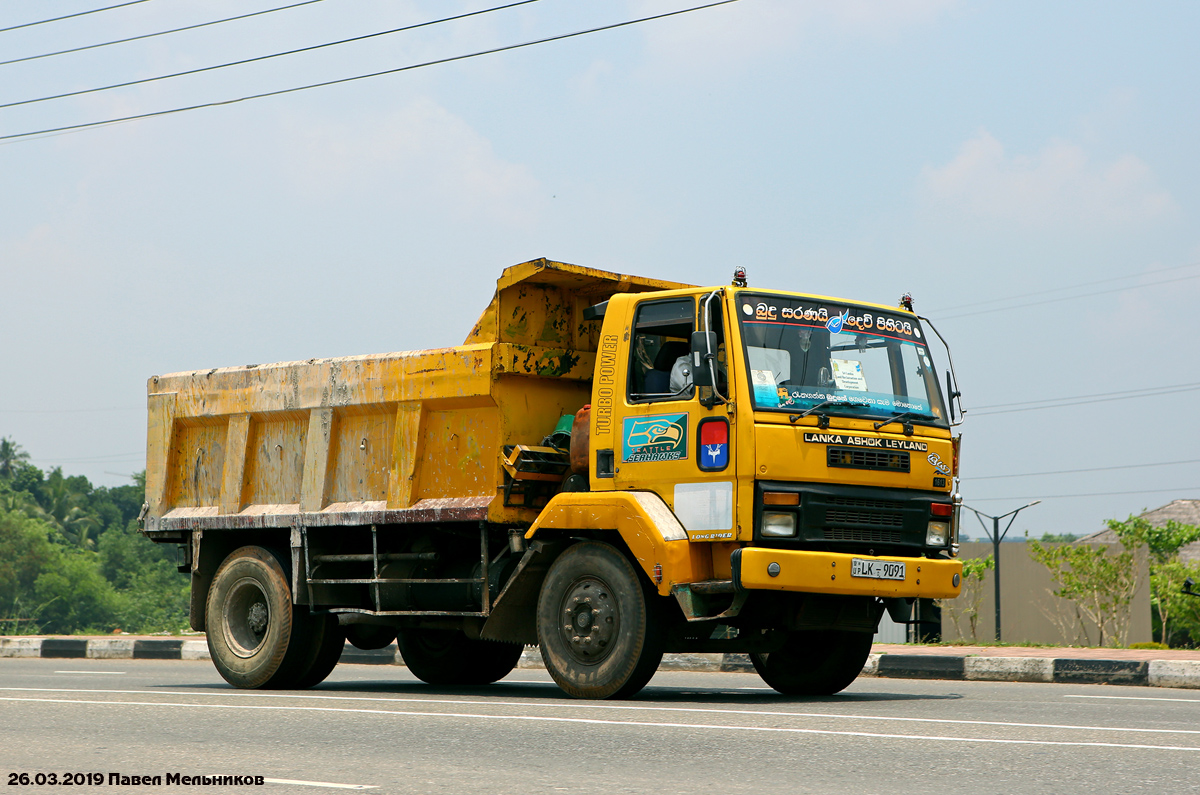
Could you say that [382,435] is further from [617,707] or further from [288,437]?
[617,707]

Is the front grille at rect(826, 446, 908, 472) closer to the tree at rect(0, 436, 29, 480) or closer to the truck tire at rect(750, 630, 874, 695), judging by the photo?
the truck tire at rect(750, 630, 874, 695)

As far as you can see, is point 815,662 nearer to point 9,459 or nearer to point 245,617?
point 245,617

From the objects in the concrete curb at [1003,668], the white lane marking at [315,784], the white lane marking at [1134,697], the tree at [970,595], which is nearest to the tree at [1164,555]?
the tree at [970,595]

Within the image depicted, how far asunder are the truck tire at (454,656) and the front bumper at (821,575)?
13.6ft

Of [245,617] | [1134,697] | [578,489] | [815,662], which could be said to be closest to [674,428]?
[578,489]

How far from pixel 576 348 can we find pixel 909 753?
528cm

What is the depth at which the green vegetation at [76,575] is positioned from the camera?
296 ft

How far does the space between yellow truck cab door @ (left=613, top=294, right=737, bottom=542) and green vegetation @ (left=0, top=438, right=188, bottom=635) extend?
244ft

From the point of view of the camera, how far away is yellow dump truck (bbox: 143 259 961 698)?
8984mm

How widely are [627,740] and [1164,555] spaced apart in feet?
113

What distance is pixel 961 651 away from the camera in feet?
48.2

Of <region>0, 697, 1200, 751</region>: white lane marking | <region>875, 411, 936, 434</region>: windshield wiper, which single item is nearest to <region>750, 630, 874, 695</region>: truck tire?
<region>875, 411, 936, 434</region>: windshield wiper

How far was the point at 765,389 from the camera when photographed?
897cm

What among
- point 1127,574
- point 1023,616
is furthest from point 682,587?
point 1023,616
